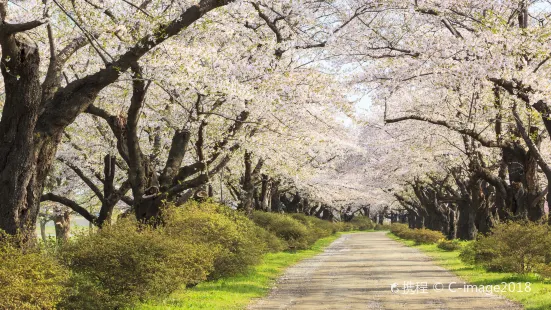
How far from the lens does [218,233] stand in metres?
18.4

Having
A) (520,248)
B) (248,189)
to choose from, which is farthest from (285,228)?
(520,248)

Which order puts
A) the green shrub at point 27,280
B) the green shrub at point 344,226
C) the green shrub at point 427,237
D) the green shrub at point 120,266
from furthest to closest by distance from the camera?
the green shrub at point 344,226, the green shrub at point 427,237, the green shrub at point 120,266, the green shrub at point 27,280

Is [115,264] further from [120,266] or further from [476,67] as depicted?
[476,67]

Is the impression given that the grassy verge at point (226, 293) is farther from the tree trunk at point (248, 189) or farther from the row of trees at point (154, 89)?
the tree trunk at point (248, 189)

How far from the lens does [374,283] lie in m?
18.3

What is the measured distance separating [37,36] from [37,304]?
11931 mm

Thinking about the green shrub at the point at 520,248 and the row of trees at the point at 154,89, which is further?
the green shrub at the point at 520,248

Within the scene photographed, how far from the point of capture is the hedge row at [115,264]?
885 centimetres

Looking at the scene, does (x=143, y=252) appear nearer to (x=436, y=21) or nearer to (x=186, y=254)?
(x=186, y=254)

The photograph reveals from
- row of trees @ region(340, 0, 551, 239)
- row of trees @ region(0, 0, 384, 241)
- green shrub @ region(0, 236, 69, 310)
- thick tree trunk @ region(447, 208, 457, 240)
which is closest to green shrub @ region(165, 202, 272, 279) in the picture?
row of trees @ region(0, 0, 384, 241)

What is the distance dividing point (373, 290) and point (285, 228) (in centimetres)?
1786

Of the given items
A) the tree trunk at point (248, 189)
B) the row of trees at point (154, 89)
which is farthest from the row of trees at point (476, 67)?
the tree trunk at point (248, 189)

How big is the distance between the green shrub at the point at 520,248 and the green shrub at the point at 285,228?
46.8 ft

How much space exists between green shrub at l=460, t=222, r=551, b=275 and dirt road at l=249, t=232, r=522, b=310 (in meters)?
1.59
